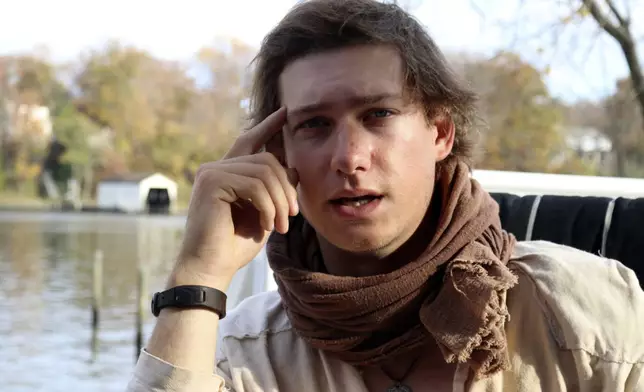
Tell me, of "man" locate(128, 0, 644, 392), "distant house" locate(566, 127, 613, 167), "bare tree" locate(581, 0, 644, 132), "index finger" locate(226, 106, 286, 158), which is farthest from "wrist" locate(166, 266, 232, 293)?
"distant house" locate(566, 127, 613, 167)

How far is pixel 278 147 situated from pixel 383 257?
1.04 ft

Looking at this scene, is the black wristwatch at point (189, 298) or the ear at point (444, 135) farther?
the ear at point (444, 135)

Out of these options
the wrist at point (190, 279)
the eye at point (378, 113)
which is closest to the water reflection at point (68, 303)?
the wrist at point (190, 279)

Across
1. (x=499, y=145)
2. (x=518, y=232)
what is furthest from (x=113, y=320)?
(x=518, y=232)

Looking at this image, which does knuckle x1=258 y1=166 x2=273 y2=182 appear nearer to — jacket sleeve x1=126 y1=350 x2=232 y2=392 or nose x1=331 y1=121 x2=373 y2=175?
nose x1=331 y1=121 x2=373 y2=175

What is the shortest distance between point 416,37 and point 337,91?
0.77 ft

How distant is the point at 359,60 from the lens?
1.34 metres

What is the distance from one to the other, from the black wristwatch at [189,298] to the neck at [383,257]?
0.76 feet

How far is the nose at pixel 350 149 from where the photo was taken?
1252 mm

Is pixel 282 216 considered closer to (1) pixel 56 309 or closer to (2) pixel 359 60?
(2) pixel 359 60

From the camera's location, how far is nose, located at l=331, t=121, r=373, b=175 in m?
1.25

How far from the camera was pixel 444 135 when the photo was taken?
1475mm

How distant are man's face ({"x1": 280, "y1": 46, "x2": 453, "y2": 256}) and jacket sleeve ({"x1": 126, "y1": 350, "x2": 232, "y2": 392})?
32 centimetres

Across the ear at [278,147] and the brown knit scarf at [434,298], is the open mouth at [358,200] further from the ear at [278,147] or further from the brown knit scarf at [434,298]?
the ear at [278,147]
